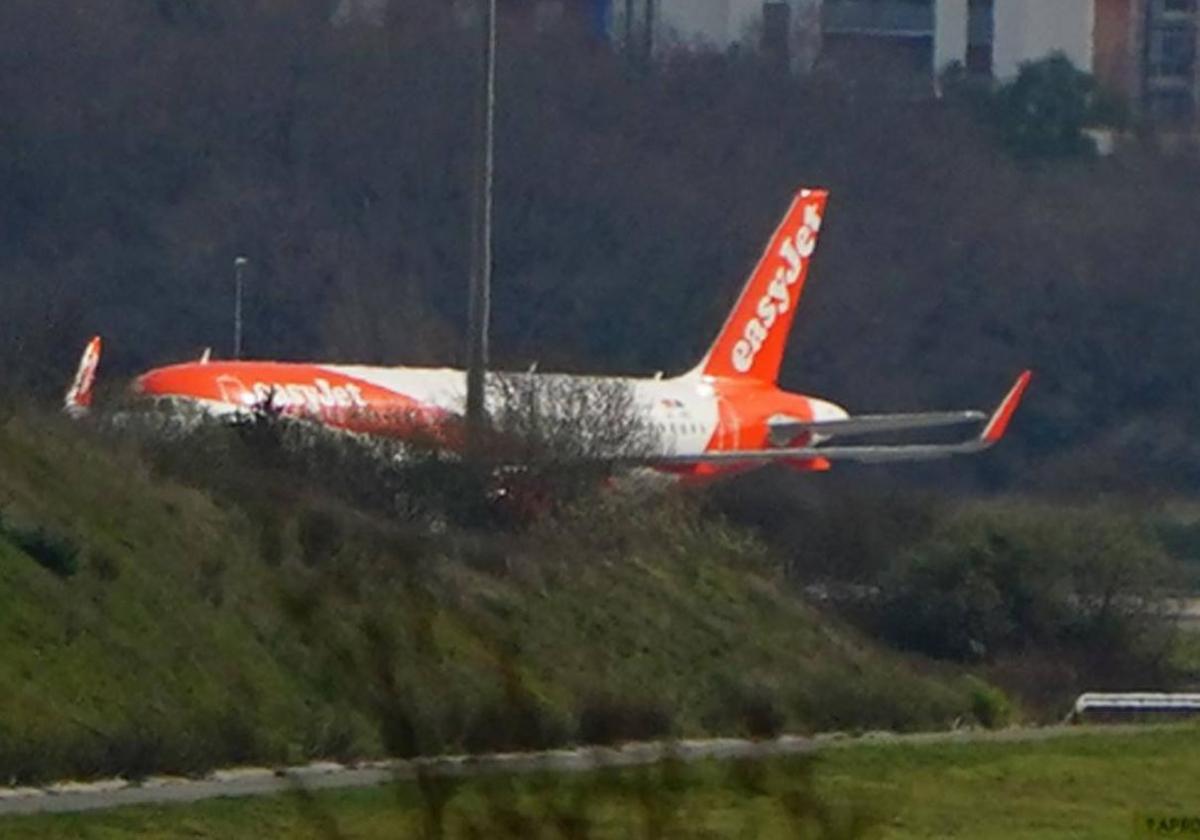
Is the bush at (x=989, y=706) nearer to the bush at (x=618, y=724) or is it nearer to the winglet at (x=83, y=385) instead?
the bush at (x=618, y=724)

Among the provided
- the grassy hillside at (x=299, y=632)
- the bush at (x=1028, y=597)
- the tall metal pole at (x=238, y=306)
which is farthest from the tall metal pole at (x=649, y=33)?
the grassy hillside at (x=299, y=632)

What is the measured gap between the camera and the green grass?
29.0 ft

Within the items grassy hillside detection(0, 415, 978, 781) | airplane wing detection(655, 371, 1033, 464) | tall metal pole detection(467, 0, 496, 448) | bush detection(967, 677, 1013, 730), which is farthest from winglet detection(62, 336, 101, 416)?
airplane wing detection(655, 371, 1033, 464)

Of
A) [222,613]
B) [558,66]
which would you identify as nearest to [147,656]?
[222,613]

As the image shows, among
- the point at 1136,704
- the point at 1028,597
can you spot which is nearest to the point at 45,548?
the point at 1136,704

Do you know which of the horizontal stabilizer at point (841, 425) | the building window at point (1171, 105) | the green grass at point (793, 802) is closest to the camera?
the green grass at point (793, 802)

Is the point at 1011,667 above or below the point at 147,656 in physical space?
below

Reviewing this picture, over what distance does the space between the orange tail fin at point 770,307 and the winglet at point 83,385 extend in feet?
46.1

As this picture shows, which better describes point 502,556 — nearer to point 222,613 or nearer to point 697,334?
point 222,613

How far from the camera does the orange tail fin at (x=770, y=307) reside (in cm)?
5034

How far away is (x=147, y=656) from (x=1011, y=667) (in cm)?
1387

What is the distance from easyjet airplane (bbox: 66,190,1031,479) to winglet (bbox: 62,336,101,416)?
0.11 feet

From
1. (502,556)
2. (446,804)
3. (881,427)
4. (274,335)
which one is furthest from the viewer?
(274,335)

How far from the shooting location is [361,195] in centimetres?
7450
